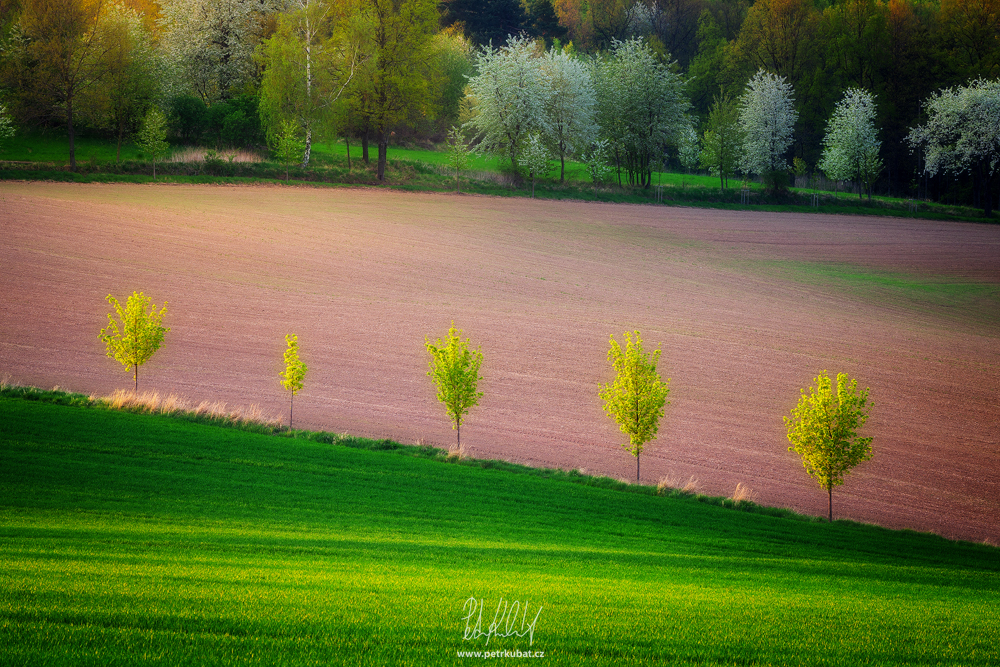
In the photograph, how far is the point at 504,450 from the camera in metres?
25.9

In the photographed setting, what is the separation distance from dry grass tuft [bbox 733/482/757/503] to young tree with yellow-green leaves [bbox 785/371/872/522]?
196 cm

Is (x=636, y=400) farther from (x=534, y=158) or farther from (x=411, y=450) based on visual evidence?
(x=534, y=158)

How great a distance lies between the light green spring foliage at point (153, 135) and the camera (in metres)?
63.6

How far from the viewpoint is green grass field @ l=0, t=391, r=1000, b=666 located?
9148 mm

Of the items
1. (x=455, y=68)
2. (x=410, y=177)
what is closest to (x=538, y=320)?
(x=410, y=177)

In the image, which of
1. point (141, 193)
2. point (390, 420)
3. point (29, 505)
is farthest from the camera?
point (141, 193)

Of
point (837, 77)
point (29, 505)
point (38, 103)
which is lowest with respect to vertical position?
point (29, 505)

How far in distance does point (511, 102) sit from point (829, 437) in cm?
6520

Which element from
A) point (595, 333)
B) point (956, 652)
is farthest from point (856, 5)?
point (956, 652)

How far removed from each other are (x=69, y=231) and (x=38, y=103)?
73.5 ft

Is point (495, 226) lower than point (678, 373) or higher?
higher

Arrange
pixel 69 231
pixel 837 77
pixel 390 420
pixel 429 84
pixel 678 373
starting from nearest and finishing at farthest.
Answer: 1. pixel 390 420
2. pixel 678 373
3. pixel 69 231
4. pixel 429 84
5. pixel 837 77

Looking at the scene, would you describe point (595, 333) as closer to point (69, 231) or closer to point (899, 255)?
point (69, 231)

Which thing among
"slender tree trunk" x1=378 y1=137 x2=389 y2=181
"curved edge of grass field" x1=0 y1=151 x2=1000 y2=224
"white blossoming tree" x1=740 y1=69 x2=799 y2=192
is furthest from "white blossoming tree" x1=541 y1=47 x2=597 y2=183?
"white blossoming tree" x1=740 y1=69 x2=799 y2=192
